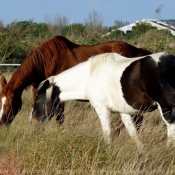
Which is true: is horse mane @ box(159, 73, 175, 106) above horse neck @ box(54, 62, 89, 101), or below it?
above

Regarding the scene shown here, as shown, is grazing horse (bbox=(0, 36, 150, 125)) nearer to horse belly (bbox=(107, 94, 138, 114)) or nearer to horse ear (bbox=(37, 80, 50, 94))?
horse ear (bbox=(37, 80, 50, 94))

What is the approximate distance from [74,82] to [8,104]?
4.23ft

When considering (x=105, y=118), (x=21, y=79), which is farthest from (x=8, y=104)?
(x=105, y=118)

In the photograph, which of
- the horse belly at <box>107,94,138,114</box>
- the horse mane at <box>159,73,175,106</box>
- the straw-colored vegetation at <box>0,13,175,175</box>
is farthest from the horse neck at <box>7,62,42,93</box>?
the horse mane at <box>159,73,175,106</box>

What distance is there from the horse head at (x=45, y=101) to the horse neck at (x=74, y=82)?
Result: 0.09 meters

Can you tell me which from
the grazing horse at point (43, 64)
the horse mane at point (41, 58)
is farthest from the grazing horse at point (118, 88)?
the horse mane at point (41, 58)

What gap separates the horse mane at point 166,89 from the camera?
567 centimetres

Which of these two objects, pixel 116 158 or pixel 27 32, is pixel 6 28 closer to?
pixel 27 32

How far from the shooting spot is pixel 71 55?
27.1ft

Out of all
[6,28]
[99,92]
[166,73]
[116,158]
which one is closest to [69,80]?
[99,92]

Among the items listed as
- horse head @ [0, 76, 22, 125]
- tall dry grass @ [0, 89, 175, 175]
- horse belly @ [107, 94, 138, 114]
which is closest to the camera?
tall dry grass @ [0, 89, 175, 175]

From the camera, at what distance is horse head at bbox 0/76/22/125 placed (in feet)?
24.2

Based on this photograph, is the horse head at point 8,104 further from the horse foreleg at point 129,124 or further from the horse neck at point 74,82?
the horse foreleg at point 129,124

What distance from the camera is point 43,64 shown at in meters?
7.96
